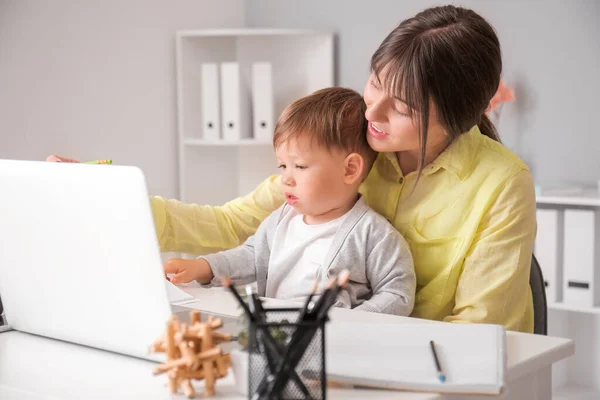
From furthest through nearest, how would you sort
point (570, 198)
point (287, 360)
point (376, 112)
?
1. point (570, 198)
2. point (376, 112)
3. point (287, 360)

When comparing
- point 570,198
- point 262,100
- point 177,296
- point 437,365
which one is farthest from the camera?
point 262,100

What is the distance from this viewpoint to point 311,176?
1609mm

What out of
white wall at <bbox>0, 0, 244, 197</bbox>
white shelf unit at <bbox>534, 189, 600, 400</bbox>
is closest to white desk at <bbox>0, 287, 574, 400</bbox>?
white shelf unit at <bbox>534, 189, 600, 400</bbox>

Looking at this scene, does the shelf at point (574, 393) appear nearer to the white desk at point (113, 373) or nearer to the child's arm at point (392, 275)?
the child's arm at point (392, 275)

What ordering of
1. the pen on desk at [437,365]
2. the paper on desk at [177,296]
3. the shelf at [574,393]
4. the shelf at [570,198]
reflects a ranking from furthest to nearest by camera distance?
the shelf at [574,393] → the shelf at [570,198] → the paper on desk at [177,296] → the pen on desk at [437,365]

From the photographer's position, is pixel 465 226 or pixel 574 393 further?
pixel 574 393

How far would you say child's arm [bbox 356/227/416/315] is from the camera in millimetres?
1500

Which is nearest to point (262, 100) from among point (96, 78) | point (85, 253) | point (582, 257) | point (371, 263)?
point (96, 78)

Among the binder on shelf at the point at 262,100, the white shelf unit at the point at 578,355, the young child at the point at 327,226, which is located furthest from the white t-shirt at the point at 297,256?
the binder on shelf at the point at 262,100

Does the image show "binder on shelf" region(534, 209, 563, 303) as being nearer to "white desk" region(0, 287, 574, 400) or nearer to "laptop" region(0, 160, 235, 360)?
"white desk" region(0, 287, 574, 400)

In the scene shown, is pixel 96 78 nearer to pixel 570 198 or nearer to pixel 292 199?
pixel 570 198

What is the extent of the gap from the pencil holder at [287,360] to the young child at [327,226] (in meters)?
0.60

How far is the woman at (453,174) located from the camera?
1564mm

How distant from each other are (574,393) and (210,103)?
1.81m
